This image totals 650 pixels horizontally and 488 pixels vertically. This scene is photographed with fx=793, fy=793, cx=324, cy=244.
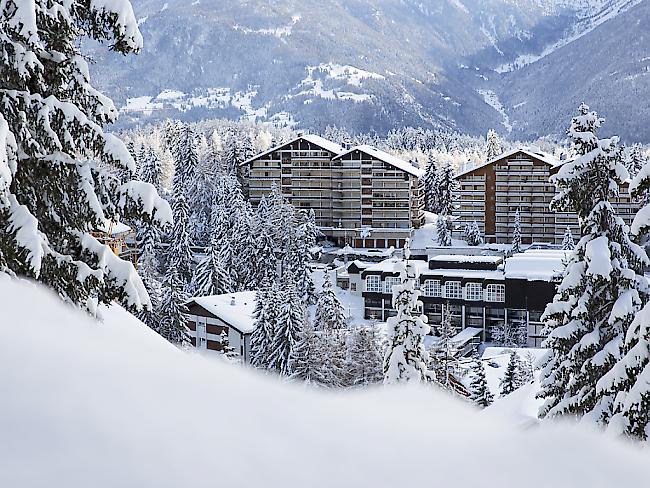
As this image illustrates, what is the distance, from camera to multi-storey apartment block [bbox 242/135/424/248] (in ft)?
210

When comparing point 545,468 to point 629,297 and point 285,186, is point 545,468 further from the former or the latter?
point 285,186

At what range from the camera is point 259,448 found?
4.69 ft

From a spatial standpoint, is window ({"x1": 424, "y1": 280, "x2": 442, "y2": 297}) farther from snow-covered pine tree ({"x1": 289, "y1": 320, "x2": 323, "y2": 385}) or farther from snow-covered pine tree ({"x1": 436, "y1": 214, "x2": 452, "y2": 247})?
snow-covered pine tree ({"x1": 436, "y1": 214, "x2": 452, "y2": 247})

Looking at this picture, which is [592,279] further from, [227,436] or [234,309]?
[234,309]

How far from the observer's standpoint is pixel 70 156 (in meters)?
6.34

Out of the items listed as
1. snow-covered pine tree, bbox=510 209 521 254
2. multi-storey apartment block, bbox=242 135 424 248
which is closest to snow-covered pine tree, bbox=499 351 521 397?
snow-covered pine tree, bbox=510 209 521 254

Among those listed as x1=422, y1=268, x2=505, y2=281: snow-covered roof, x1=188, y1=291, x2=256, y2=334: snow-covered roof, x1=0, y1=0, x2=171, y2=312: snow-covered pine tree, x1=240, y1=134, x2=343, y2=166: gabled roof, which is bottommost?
x1=188, y1=291, x2=256, y2=334: snow-covered roof

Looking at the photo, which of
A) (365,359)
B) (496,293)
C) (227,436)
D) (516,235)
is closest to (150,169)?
(516,235)

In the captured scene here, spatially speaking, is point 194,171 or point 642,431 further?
point 194,171

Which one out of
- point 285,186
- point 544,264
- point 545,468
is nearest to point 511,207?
point 285,186

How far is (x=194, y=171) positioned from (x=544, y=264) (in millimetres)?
30891

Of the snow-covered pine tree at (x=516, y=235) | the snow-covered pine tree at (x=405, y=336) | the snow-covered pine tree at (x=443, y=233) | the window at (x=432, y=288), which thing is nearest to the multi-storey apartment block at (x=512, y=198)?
the snow-covered pine tree at (x=516, y=235)

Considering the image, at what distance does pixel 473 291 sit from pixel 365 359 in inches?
732

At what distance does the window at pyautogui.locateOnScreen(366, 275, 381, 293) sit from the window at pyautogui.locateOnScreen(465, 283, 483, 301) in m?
4.97
